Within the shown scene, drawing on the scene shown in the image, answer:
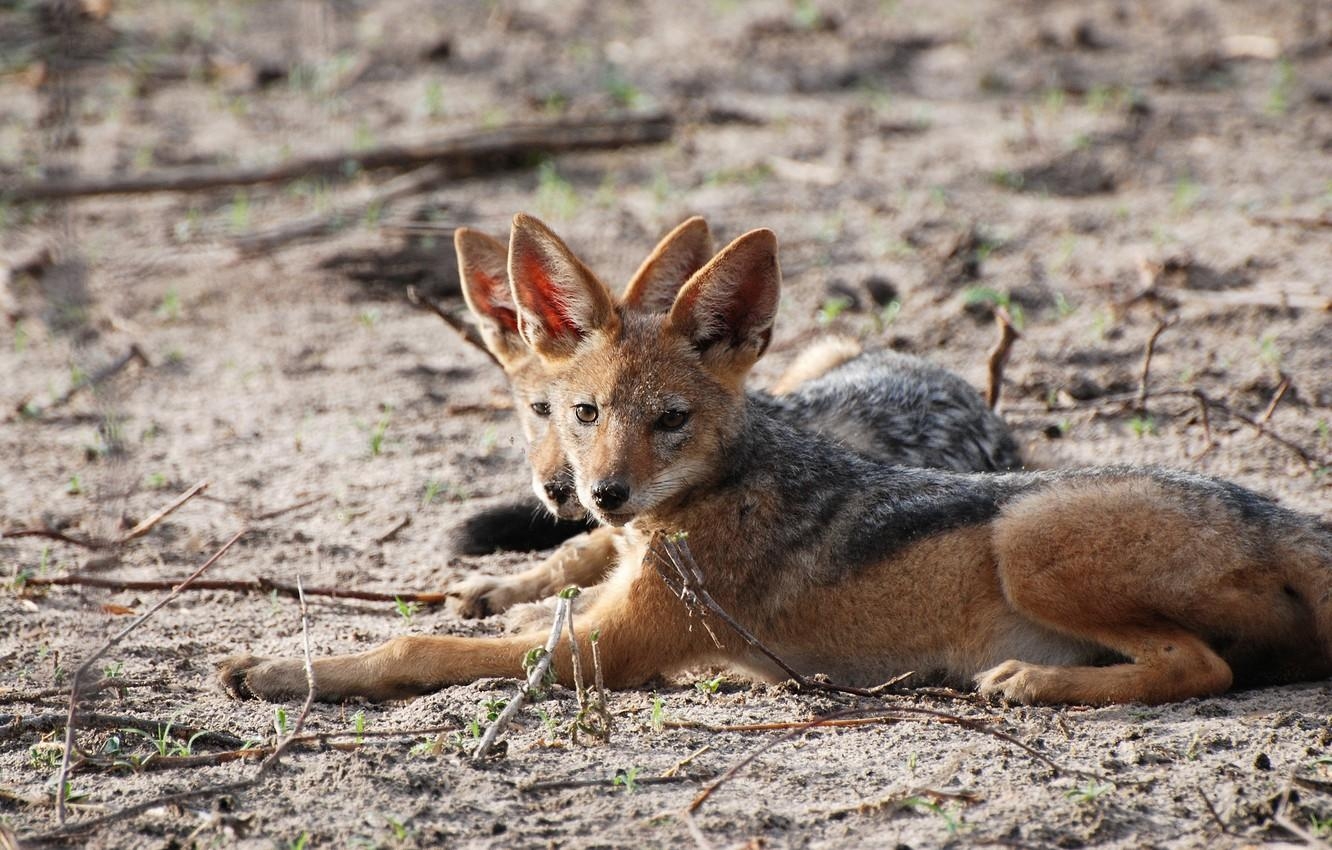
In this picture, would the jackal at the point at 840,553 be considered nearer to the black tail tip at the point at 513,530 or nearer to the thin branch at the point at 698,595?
the thin branch at the point at 698,595

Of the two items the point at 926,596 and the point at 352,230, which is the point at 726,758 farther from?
the point at 352,230

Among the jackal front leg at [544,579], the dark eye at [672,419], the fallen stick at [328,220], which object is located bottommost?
the jackal front leg at [544,579]

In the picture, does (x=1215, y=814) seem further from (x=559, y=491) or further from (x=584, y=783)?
(x=559, y=491)

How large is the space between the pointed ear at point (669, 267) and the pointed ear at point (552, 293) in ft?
0.70

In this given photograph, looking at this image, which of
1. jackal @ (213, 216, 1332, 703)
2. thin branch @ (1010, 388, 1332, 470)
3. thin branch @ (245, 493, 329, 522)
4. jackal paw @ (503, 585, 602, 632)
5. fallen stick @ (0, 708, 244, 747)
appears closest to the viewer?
fallen stick @ (0, 708, 244, 747)

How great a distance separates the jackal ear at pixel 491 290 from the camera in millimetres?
6441

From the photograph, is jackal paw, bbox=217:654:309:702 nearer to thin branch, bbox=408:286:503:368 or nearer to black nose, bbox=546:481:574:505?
black nose, bbox=546:481:574:505

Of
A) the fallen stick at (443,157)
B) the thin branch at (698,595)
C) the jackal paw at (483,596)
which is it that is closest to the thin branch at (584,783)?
the thin branch at (698,595)

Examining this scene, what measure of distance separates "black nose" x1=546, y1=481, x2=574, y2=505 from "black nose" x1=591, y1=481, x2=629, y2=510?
1.63ft

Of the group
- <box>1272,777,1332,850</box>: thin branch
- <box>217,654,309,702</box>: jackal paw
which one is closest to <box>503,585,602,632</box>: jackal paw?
<box>217,654,309,702</box>: jackal paw

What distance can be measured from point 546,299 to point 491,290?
3.33 feet

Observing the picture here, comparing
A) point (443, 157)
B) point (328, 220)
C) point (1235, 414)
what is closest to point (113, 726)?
point (1235, 414)

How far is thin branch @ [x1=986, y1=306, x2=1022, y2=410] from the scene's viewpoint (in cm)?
684

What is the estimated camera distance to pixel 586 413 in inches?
207
